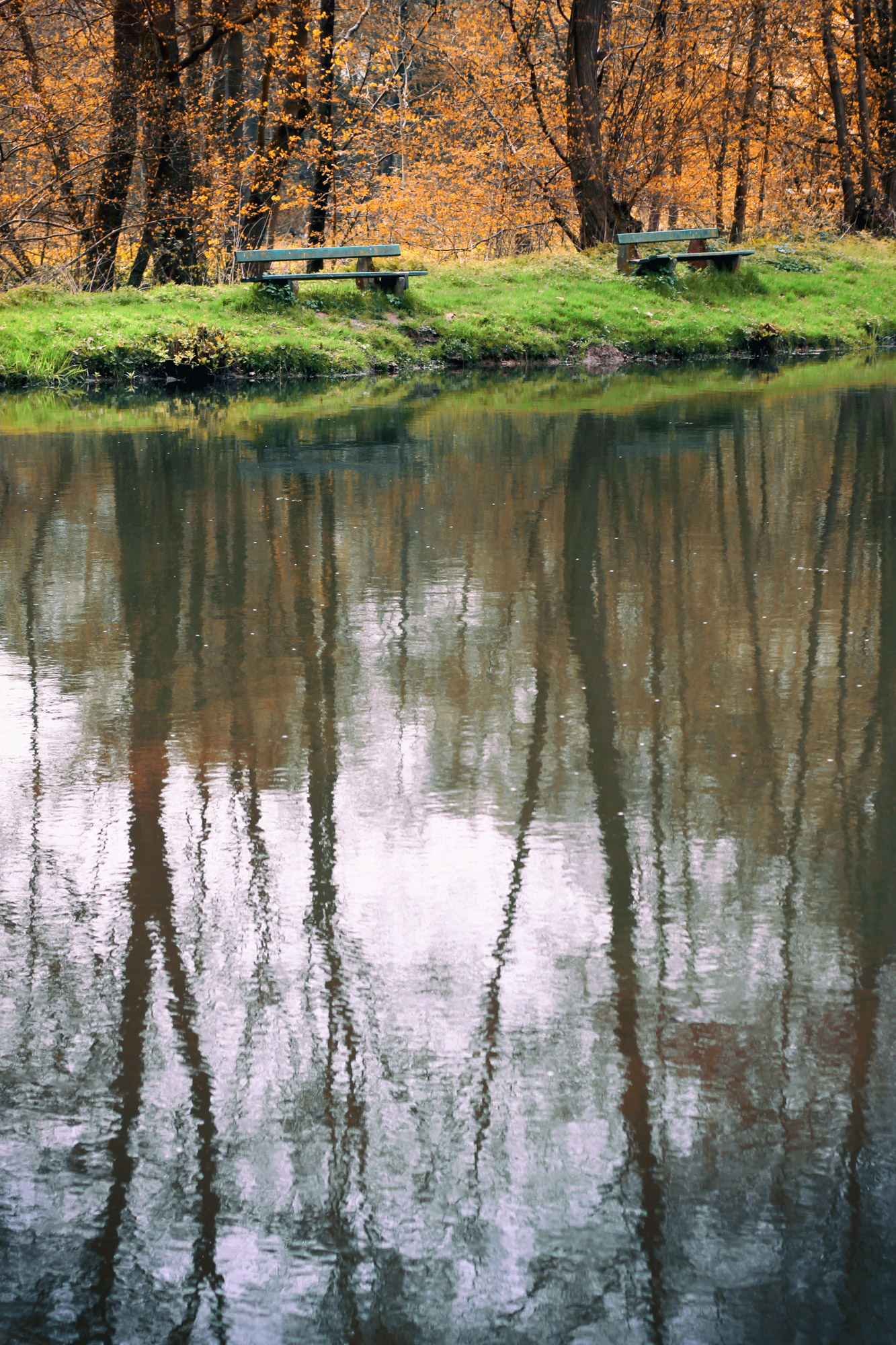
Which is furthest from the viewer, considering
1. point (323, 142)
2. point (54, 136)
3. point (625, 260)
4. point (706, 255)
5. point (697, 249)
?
point (323, 142)

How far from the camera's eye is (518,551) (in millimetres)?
7719

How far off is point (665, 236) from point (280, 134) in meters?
7.55

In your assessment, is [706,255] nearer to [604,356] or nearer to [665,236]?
[665,236]

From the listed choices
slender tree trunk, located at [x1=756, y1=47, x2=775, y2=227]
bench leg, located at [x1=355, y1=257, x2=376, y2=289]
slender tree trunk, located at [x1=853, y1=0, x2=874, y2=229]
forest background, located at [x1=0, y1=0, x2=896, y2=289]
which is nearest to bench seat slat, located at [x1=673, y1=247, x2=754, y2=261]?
forest background, located at [x1=0, y1=0, x2=896, y2=289]

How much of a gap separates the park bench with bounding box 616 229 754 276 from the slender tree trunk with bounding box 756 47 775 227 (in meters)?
6.40

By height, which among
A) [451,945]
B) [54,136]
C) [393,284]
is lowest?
[451,945]

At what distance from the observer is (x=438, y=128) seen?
32.7 m

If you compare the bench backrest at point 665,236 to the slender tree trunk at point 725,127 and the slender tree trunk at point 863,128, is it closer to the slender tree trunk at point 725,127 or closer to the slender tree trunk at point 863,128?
the slender tree trunk at point 725,127

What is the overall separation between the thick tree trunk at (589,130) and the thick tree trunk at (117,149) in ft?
26.0

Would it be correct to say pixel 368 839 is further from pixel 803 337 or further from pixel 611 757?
pixel 803 337

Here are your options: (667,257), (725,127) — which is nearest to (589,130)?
(667,257)

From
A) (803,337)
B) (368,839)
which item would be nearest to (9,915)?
(368,839)

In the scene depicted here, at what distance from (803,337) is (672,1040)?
20.7 m

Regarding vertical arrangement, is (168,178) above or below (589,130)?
below
